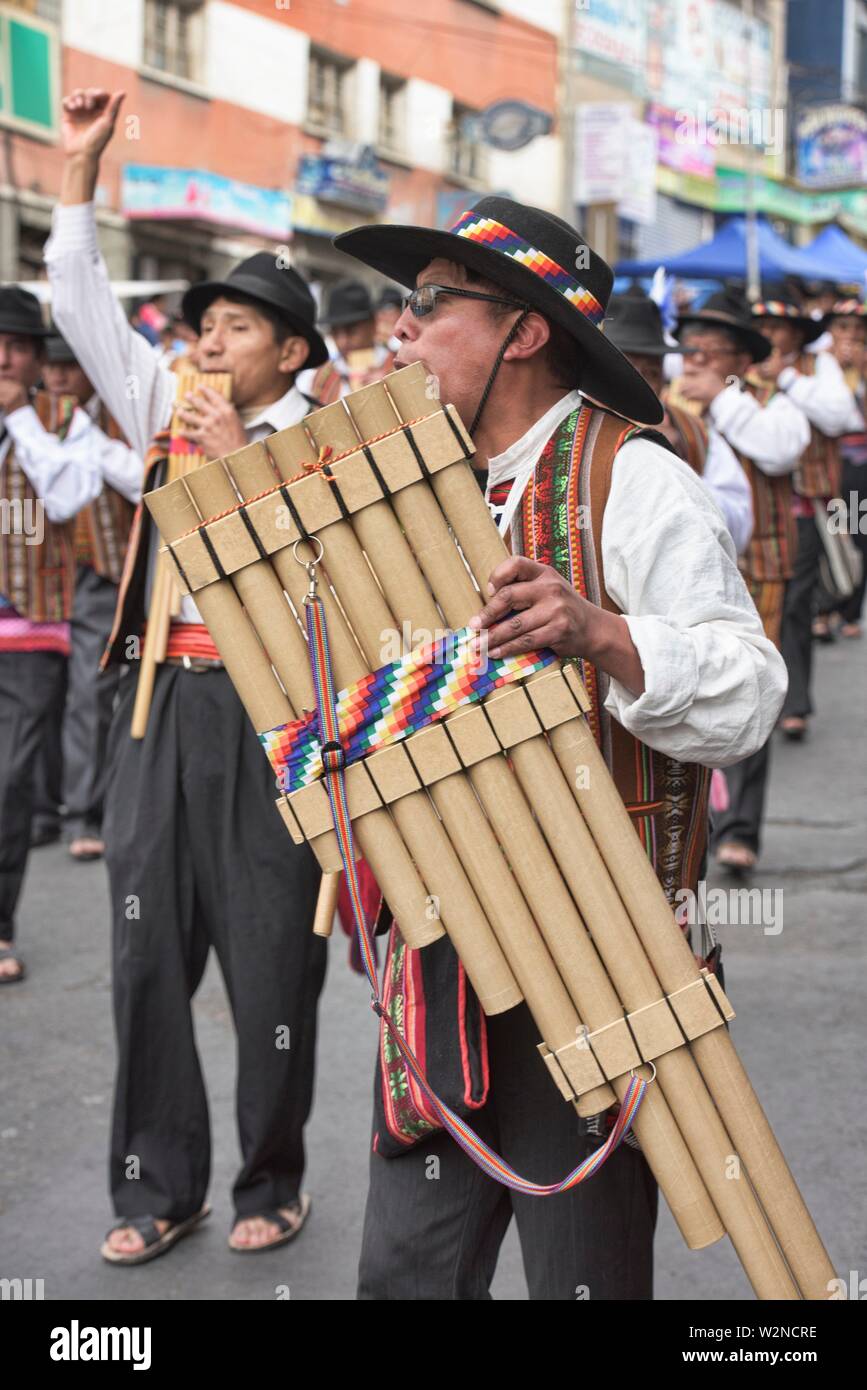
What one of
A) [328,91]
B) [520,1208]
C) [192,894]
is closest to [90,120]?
[192,894]

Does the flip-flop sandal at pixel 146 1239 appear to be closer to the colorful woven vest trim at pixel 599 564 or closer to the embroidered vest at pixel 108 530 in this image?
the colorful woven vest trim at pixel 599 564

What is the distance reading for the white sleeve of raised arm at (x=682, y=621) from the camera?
2133 mm

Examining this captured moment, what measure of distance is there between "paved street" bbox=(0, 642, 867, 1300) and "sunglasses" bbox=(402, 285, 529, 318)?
2.12 metres

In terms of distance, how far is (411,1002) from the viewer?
2422mm

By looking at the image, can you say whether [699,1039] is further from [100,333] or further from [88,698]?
[88,698]

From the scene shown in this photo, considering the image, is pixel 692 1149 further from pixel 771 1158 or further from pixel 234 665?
pixel 234 665

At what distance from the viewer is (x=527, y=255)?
7.79 feet

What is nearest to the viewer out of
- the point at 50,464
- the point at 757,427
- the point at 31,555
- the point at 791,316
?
the point at 50,464

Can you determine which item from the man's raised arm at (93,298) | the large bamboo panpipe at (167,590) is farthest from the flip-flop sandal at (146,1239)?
the man's raised arm at (93,298)

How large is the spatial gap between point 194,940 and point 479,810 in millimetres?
1860

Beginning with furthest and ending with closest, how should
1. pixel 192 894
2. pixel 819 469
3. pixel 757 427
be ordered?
pixel 819 469 → pixel 757 427 → pixel 192 894

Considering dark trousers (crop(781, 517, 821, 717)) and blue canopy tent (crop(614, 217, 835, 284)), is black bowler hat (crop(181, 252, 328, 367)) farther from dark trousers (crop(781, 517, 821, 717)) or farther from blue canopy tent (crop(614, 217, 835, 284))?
blue canopy tent (crop(614, 217, 835, 284))

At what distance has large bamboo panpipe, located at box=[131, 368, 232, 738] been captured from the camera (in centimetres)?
364

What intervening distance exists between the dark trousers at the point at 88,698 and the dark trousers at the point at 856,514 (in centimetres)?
443
